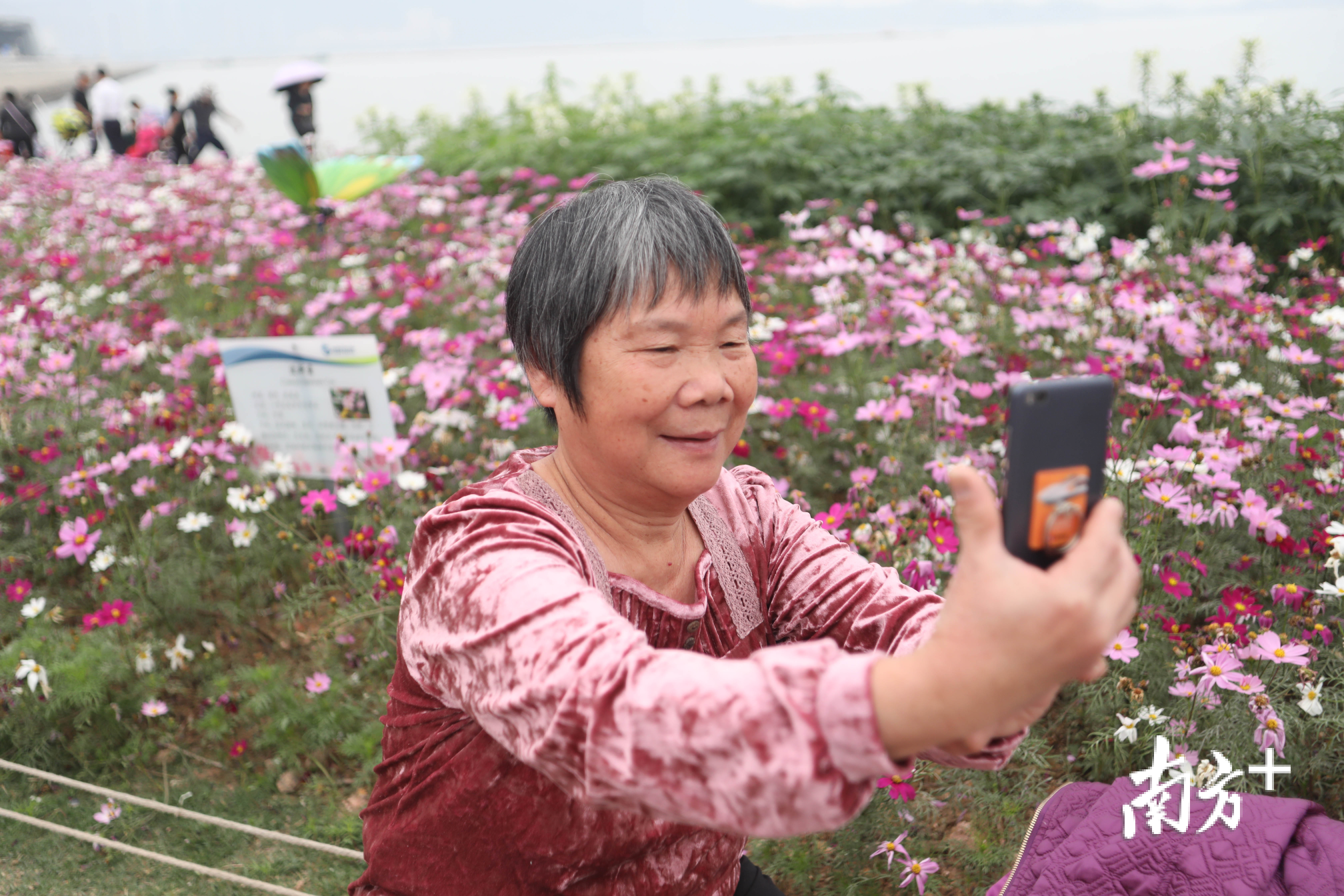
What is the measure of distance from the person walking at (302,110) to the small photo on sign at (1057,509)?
8.32 m

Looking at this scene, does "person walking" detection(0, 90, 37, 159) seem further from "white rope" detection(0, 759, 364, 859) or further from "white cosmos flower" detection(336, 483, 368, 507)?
"white rope" detection(0, 759, 364, 859)

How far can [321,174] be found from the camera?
5871 millimetres

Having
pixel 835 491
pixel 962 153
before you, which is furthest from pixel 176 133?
pixel 835 491

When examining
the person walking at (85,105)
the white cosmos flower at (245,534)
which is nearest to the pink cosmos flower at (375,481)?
the white cosmos flower at (245,534)

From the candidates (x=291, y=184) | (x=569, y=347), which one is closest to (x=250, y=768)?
(x=569, y=347)

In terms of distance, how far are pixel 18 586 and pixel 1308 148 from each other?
5.40 metres

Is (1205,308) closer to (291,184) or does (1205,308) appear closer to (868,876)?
(868,876)

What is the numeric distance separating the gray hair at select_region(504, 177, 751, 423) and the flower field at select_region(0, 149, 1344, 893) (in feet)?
3.36

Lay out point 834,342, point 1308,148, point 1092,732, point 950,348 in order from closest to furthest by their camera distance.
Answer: point 1092,732, point 950,348, point 834,342, point 1308,148

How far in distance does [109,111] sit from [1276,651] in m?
14.9

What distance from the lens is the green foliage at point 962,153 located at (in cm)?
439

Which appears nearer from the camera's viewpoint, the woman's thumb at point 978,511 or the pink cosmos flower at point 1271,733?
the woman's thumb at point 978,511

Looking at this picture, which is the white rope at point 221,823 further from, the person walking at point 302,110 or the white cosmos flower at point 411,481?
the person walking at point 302,110

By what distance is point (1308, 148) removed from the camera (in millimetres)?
4438
